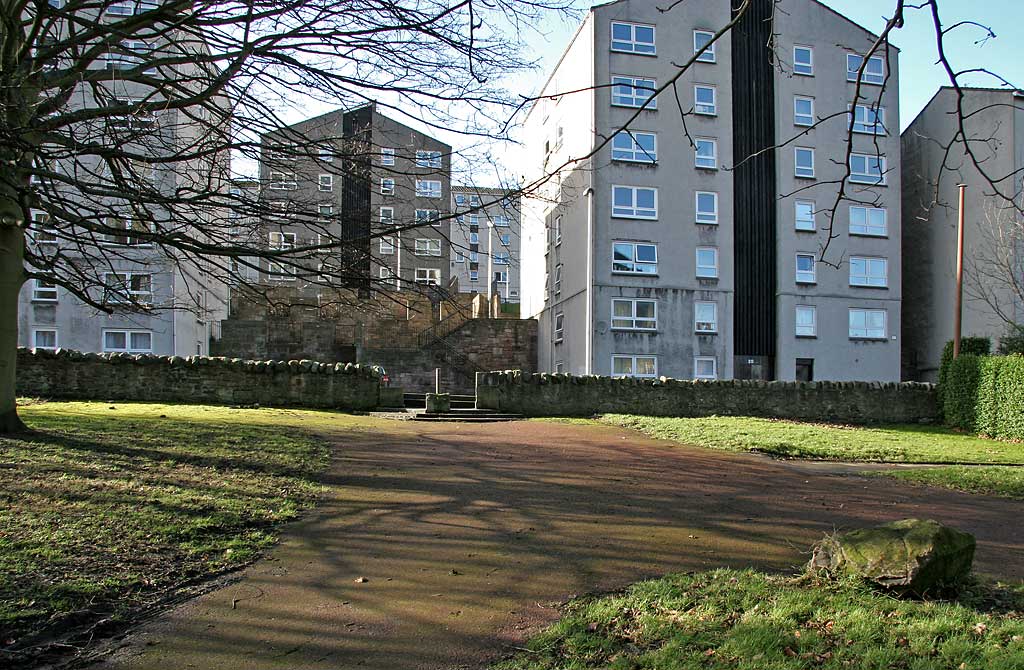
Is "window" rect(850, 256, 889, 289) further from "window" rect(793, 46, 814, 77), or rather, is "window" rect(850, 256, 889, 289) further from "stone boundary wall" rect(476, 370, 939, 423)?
"stone boundary wall" rect(476, 370, 939, 423)

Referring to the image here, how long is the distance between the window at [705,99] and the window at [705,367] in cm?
1094

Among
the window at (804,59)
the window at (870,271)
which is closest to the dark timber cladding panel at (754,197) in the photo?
the window at (804,59)

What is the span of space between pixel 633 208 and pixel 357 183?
23.5m

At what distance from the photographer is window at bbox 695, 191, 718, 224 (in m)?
32.2

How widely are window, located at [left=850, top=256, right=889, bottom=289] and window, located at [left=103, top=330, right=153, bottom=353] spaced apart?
30.8 meters

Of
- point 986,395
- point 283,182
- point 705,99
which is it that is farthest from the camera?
point 705,99

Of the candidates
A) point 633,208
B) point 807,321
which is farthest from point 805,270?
point 633,208

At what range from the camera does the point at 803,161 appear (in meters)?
33.2

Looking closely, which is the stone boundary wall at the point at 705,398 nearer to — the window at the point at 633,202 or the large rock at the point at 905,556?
the window at the point at 633,202

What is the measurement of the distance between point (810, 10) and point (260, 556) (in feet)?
120

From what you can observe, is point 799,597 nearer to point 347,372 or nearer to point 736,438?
point 736,438

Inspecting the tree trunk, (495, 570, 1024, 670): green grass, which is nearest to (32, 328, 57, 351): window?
the tree trunk

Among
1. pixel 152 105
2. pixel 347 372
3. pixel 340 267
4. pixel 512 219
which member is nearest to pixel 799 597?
pixel 512 219

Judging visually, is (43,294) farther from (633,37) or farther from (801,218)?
(801,218)
